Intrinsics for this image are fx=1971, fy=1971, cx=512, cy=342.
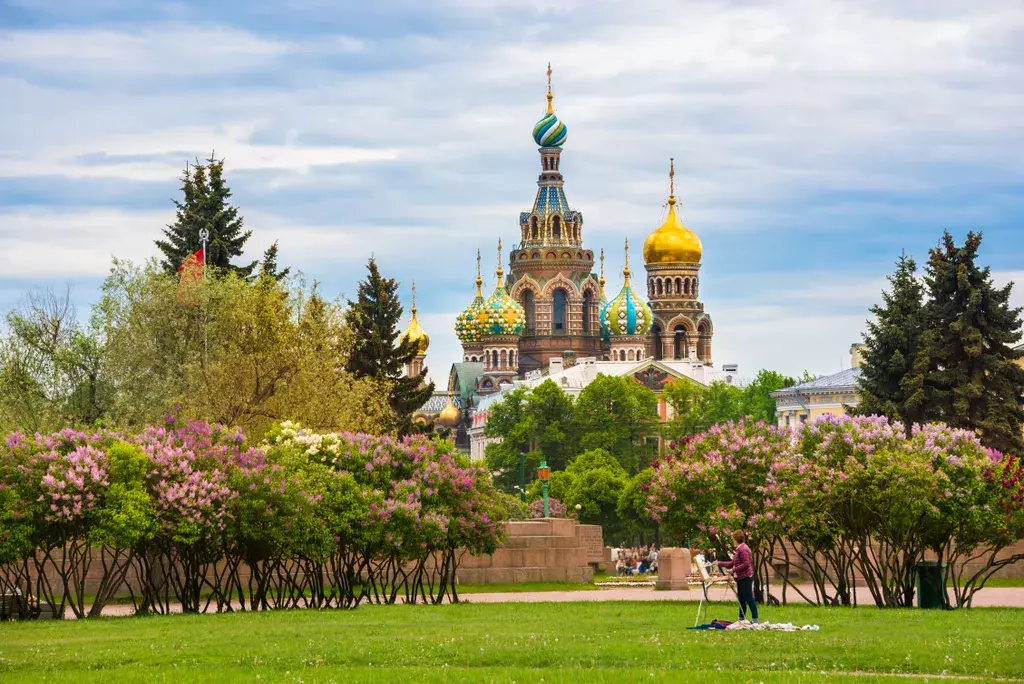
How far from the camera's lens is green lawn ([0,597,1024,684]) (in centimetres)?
2059

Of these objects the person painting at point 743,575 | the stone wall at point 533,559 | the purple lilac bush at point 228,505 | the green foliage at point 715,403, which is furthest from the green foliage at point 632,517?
the person painting at point 743,575

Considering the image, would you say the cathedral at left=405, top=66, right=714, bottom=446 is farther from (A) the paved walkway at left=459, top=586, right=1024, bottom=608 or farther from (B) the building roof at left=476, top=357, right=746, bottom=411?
(A) the paved walkway at left=459, top=586, right=1024, bottom=608

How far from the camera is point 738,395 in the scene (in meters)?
138

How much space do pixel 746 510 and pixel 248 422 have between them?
63.3ft

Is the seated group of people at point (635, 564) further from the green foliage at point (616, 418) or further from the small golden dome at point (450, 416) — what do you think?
the small golden dome at point (450, 416)

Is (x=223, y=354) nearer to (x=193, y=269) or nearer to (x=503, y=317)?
(x=193, y=269)

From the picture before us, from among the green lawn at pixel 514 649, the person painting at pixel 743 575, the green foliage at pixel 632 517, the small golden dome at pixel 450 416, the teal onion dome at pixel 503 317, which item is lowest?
the green lawn at pixel 514 649

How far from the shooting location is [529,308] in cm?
18925

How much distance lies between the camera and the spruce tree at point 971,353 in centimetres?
6059

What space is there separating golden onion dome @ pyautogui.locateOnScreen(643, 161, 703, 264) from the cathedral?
93 mm

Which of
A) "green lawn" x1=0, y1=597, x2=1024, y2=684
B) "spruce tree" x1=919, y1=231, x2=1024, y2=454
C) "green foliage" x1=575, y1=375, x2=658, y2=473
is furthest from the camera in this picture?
"green foliage" x1=575, y1=375, x2=658, y2=473

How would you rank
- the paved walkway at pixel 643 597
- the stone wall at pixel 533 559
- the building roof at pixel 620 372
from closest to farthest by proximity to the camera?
the paved walkway at pixel 643 597, the stone wall at pixel 533 559, the building roof at pixel 620 372

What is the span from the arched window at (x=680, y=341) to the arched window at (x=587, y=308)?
842 cm

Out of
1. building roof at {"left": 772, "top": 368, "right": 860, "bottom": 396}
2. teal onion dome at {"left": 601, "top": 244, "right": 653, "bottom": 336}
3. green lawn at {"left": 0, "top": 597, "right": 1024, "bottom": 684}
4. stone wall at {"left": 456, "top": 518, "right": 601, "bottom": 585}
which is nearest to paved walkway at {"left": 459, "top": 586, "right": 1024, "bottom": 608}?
stone wall at {"left": 456, "top": 518, "right": 601, "bottom": 585}
